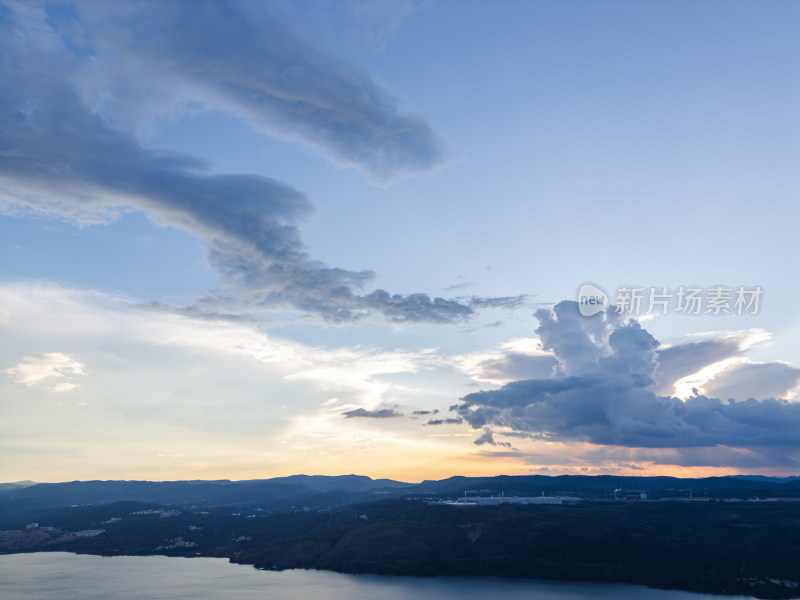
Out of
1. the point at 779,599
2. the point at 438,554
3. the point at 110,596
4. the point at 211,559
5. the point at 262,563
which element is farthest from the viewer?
the point at 211,559

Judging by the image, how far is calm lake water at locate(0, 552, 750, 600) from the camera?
5162 inches

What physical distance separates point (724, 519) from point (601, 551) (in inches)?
2119

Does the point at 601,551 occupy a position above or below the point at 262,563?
above

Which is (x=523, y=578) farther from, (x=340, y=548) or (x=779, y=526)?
(x=779, y=526)

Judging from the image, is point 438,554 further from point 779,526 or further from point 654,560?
point 779,526

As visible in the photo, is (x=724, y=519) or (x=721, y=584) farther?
(x=724, y=519)

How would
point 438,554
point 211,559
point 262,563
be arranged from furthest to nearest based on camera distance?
point 211,559 → point 262,563 → point 438,554

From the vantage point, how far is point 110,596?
134m

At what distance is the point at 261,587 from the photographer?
144375mm

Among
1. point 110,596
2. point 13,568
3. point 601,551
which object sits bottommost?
point 13,568

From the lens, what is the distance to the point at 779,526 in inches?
6781

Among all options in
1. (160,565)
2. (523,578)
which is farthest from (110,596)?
(523,578)

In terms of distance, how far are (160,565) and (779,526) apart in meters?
187

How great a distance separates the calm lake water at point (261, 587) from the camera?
13112 cm
